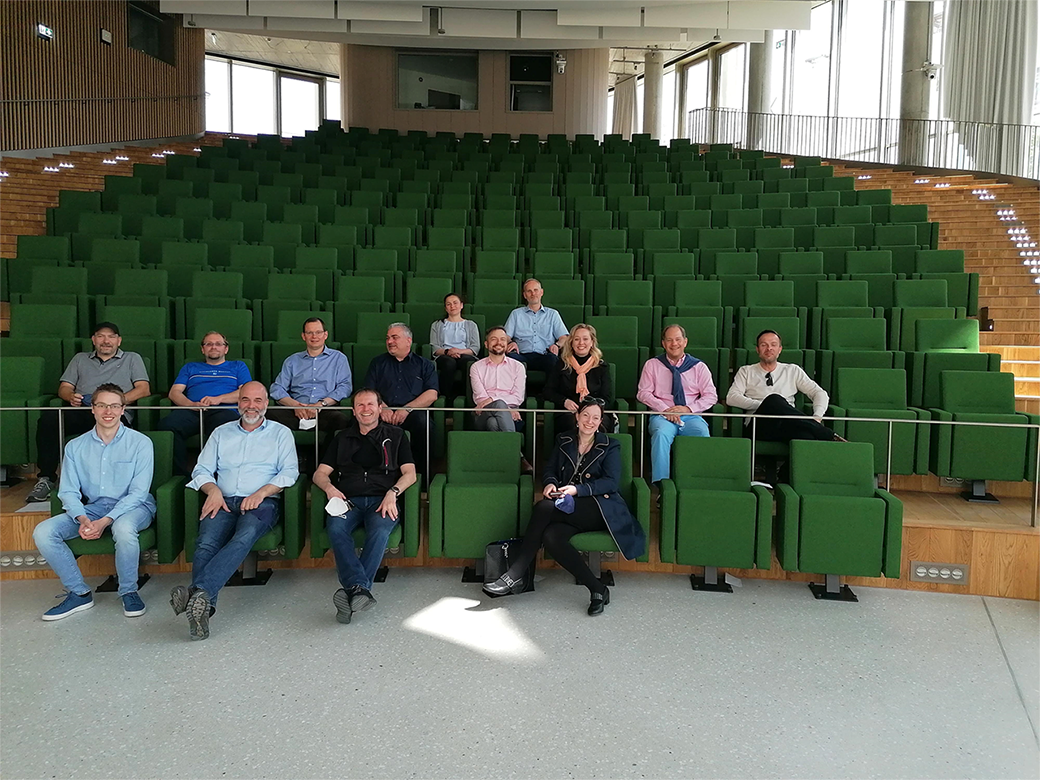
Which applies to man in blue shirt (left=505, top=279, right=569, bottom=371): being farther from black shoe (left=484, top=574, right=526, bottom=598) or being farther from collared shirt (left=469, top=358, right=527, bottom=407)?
black shoe (left=484, top=574, right=526, bottom=598)

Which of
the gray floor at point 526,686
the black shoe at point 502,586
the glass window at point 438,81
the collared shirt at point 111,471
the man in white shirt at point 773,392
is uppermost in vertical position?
the glass window at point 438,81

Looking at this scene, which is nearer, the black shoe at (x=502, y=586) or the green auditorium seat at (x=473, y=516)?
the black shoe at (x=502, y=586)

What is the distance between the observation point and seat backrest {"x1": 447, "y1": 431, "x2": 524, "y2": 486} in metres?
3.24

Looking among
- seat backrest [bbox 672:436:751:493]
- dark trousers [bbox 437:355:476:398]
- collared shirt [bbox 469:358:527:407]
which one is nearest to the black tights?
seat backrest [bbox 672:436:751:493]

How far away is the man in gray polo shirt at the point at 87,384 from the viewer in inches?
135

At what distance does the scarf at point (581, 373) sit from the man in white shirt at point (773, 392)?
2.33ft

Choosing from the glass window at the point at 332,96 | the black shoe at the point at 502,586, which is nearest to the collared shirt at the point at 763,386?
the black shoe at the point at 502,586

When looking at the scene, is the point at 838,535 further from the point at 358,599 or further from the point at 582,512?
the point at 358,599

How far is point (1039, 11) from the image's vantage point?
9039mm

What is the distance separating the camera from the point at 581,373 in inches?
143

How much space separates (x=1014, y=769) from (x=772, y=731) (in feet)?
1.87

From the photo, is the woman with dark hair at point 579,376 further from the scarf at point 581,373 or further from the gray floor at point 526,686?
the gray floor at point 526,686

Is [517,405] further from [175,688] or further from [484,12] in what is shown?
[484,12]

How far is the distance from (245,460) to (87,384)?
46.3 inches
